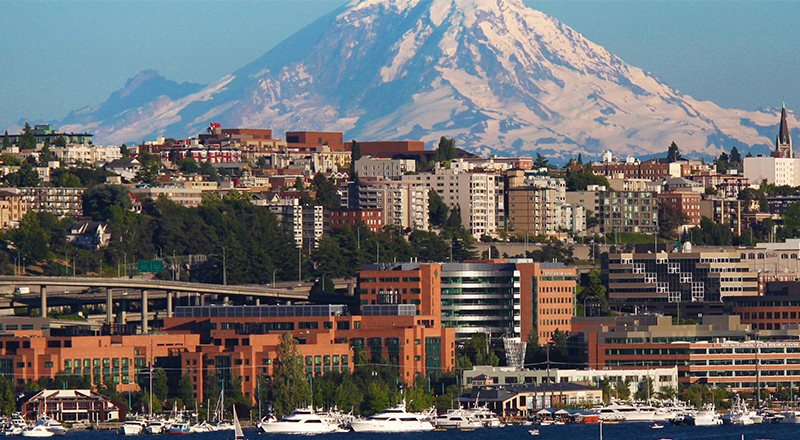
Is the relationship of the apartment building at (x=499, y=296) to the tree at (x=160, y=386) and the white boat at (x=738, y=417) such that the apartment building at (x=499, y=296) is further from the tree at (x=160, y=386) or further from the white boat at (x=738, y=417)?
the white boat at (x=738, y=417)

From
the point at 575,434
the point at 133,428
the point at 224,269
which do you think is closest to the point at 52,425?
the point at 133,428

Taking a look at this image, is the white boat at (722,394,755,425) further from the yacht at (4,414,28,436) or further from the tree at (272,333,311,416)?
the yacht at (4,414,28,436)

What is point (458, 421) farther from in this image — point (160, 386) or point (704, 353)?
point (704, 353)

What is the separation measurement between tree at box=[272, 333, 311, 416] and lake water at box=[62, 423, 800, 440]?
15.0 feet

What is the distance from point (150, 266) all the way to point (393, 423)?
6460 centimetres

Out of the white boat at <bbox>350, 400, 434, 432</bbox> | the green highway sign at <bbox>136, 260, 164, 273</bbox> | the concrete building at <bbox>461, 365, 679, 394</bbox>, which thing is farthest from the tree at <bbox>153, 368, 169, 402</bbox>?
the green highway sign at <bbox>136, 260, 164, 273</bbox>

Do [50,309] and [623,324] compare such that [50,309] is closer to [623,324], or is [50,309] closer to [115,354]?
[115,354]

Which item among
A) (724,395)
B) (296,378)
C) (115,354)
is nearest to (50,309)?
(115,354)

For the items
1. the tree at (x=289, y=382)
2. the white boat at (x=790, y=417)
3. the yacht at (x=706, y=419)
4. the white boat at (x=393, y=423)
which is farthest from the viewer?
the white boat at (x=790, y=417)

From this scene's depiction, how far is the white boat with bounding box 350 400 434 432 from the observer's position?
391 feet

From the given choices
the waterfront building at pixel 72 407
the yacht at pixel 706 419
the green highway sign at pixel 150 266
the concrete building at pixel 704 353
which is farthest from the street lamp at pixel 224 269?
the yacht at pixel 706 419

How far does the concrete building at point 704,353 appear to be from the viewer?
138125 millimetres

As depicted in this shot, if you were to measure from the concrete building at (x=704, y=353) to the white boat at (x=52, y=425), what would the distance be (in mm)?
42219

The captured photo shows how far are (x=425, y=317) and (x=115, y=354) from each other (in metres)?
26.4
